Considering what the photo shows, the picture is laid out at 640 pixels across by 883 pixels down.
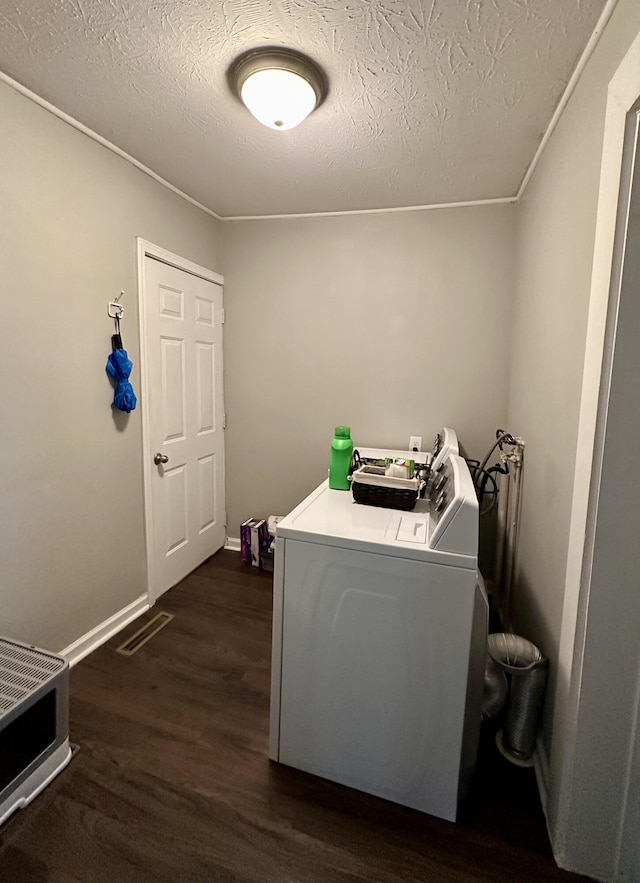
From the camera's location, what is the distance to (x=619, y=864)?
117 centimetres

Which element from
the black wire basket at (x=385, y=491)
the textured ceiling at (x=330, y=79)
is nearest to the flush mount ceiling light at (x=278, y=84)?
the textured ceiling at (x=330, y=79)

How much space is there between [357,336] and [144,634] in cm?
218

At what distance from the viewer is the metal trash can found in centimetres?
145

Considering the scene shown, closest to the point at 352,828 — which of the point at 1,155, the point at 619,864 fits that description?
the point at 619,864

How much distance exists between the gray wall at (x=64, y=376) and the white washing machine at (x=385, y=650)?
1.13 metres

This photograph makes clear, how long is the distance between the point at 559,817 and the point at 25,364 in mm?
2388

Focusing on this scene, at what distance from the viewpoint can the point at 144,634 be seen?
2.25 metres

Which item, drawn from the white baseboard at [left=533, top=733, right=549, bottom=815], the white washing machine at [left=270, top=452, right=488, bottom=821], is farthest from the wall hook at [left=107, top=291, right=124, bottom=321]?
the white baseboard at [left=533, top=733, right=549, bottom=815]

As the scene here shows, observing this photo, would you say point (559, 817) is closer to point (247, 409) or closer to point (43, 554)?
point (43, 554)

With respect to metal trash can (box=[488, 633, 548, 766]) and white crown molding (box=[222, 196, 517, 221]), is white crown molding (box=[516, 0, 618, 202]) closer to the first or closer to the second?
white crown molding (box=[222, 196, 517, 221])

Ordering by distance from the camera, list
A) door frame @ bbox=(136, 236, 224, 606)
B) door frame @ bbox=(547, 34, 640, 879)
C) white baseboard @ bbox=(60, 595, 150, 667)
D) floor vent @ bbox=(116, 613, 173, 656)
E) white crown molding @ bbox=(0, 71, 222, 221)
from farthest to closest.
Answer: door frame @ bbox=(136, 236, 224, 606)
floor vent @ bbox=(116, 613, 173, 656)
white baseboard @ bbox=(60, 595, 150, 667)
white crown molding @ bbox=(0, 71, 222, 221)
door frame @ bbox=(547, 34, 640, 879)

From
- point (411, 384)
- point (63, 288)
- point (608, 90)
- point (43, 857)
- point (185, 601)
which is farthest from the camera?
point (411, 384)

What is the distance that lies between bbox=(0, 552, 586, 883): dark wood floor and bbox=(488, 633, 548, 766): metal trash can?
0.23ft

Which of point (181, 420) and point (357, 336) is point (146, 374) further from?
point (357, 336)
